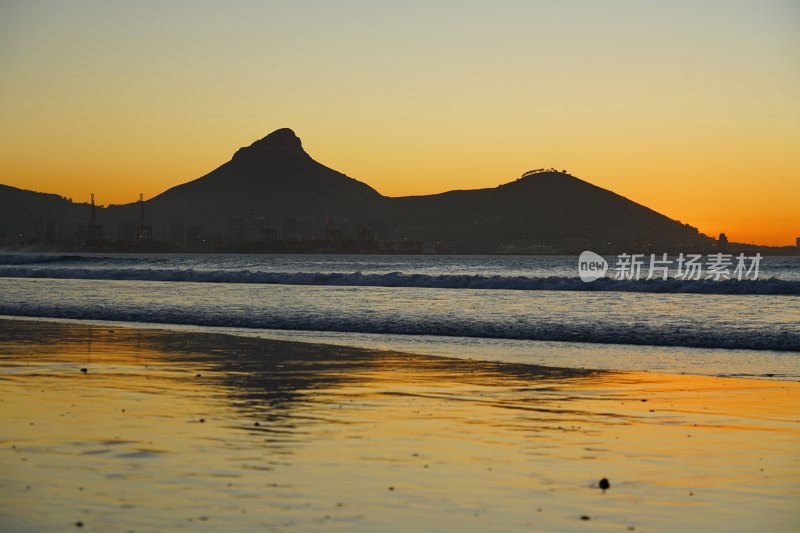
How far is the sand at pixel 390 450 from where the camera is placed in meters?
8.94

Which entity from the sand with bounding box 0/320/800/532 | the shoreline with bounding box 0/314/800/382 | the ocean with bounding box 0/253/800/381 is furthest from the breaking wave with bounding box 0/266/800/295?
the sand with bounding box 0/320/800/532

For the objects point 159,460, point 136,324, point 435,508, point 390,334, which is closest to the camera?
point 435,508

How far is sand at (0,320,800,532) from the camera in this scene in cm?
894

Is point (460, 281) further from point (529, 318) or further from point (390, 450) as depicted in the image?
point (390, 450)

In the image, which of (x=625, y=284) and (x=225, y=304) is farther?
(x=625, y=284)

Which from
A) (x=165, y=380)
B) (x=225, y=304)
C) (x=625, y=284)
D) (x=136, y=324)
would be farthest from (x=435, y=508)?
(x=625, y=284)

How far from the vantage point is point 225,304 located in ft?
158

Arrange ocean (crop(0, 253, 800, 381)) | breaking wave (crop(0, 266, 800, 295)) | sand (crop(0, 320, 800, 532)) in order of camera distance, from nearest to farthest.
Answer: sand (crop(0, 320, 800, 532)), ocean (crop(0, 253, 800, 381)), breaking wave (crop(0, 266, 800, 295))

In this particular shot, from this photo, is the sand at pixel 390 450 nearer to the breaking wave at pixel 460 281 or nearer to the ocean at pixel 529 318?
the ocean at pixel 529 318

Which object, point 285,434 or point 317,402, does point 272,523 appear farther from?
point 317,402

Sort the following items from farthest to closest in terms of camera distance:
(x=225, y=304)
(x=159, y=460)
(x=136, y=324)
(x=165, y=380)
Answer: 1. (x=225, y=304)
2. (x=136, y=324)
3. (x=165, y=380)
4. (x=159, y=460)

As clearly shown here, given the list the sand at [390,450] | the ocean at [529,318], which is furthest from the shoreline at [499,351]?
the sand at [390,450]

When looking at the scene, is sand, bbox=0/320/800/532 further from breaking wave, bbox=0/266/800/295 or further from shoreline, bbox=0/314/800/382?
breaking wave, bbox=0/266/800/295

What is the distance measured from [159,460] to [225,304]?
37.7 metres
